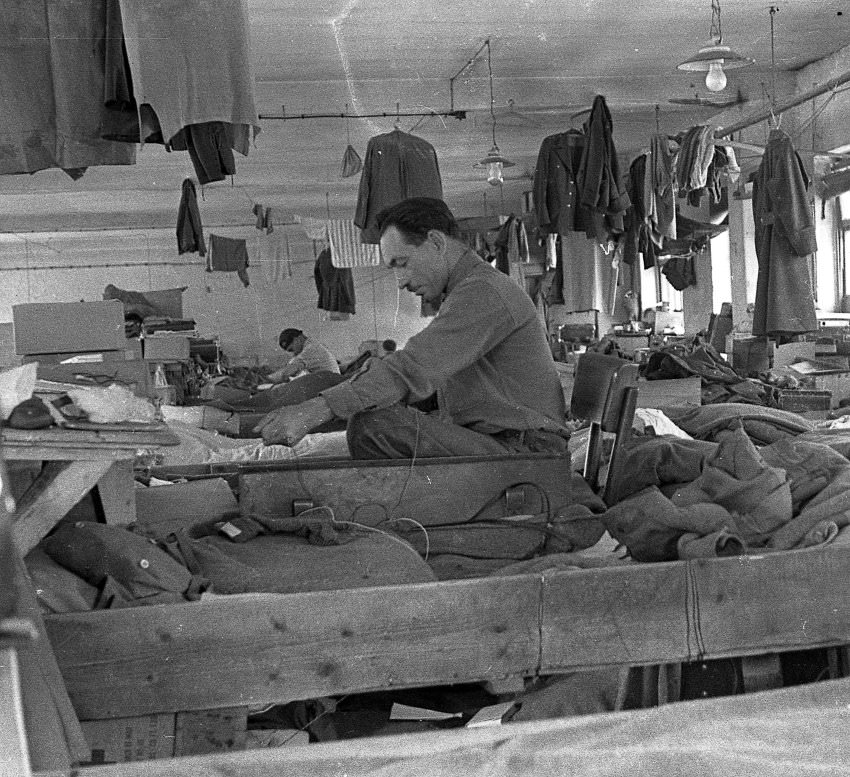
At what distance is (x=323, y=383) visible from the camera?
7340 mm

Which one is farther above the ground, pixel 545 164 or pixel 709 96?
pixel 709 96

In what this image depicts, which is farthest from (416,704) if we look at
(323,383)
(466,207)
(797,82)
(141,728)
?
(466,207)

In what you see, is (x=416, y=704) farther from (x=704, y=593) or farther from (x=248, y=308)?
(x=248, y=308)

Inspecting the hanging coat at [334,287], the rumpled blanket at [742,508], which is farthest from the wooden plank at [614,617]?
the hanging coat at [334,287]

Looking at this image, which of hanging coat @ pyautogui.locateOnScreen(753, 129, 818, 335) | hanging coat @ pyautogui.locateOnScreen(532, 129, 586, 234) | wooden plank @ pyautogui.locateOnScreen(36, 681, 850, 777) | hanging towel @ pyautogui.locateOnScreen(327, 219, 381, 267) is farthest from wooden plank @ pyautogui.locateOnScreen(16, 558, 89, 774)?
hanging towel @ pyautogui.locateOnScreen(327, 219, 381, 267)

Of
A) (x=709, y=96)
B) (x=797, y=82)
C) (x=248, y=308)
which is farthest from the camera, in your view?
(x=248, y=308)

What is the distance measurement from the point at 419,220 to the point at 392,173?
480 cm

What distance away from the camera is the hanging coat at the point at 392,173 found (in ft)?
26.9

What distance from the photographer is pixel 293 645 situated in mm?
2459

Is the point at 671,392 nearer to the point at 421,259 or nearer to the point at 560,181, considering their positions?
the point at 560,181

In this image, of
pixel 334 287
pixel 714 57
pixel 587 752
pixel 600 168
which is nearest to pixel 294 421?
pixel 587 752

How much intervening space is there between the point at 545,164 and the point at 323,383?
300 cm

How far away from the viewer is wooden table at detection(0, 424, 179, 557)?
7.78 ft

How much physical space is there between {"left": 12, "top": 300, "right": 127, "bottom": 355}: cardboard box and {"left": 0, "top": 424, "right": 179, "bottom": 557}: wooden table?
3863 millimetres
